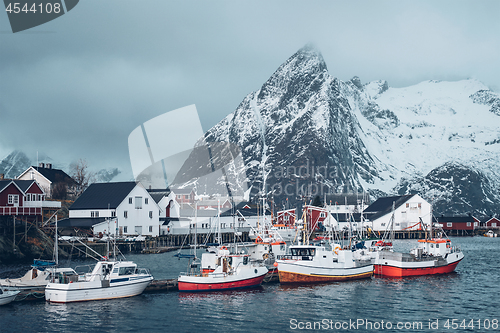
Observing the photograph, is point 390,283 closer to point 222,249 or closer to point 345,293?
point 345,293

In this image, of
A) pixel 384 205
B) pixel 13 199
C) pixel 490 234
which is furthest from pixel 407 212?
pixel 13 199

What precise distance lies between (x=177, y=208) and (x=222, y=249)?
228 feet

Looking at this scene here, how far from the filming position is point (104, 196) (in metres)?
92.7

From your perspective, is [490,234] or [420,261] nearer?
[420,261]

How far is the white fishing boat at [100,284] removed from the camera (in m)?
39.3

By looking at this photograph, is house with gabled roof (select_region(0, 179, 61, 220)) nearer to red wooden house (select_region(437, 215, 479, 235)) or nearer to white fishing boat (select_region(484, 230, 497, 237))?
red wooden house (select_region(437, 215, 479, 235))

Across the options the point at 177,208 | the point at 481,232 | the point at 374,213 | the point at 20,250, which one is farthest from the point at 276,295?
the point at 481,232

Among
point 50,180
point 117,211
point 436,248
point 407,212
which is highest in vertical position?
point 50,180

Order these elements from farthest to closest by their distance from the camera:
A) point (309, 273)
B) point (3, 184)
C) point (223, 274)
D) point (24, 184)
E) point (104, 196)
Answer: point (104, 196) < point (24, 184) < point (3, 184) < point (309, 273) < point (223, 274)

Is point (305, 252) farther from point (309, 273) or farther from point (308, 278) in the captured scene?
point (308, 278)

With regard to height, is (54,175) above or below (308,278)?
above

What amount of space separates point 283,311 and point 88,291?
52.5ft

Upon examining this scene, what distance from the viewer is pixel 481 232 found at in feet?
575

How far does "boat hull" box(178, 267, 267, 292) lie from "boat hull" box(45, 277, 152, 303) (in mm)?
4301
